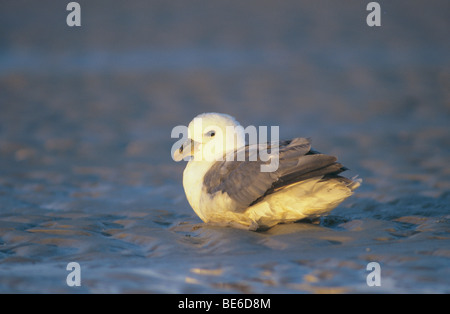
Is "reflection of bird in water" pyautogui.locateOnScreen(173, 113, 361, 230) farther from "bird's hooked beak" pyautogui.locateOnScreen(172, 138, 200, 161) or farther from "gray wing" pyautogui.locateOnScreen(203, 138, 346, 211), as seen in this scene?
"bird's hooked beak" pyautogui.locateOnScreen(172, 138, 200, 161)

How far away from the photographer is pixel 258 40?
12.8 meters

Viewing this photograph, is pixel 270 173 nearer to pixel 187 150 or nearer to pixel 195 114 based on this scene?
pixel 187 150

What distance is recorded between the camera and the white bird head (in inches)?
261

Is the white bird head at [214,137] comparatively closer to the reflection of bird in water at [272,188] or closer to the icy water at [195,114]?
the reflection of bird in water at [272,188]

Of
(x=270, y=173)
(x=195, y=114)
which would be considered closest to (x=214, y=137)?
(x=270, y=173)

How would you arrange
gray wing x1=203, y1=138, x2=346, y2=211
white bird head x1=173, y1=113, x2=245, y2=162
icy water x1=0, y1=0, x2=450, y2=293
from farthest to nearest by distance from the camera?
white bird head x1=173, y1=113, x2=245, y2=162
gray wing x1=203, y1=138, x2=346, y2=211
icy water x1=0, y1=0, x2=450, y2=293

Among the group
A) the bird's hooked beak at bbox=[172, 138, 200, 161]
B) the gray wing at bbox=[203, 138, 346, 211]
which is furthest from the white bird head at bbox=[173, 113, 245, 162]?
the gray wing at bbox=[203, 138, 346, 211]

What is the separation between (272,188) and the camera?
588cm

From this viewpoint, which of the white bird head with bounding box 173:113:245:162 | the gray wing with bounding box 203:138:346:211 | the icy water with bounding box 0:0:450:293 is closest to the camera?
the icy water with bounding box 0:0:450:293

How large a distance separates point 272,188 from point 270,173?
0.13 meters

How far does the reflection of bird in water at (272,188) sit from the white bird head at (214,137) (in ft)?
0.53

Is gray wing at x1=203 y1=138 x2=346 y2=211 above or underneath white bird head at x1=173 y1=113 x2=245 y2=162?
underneath

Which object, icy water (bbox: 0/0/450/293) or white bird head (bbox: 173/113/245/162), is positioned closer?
icy water (bbox: 0/0/450/293)
